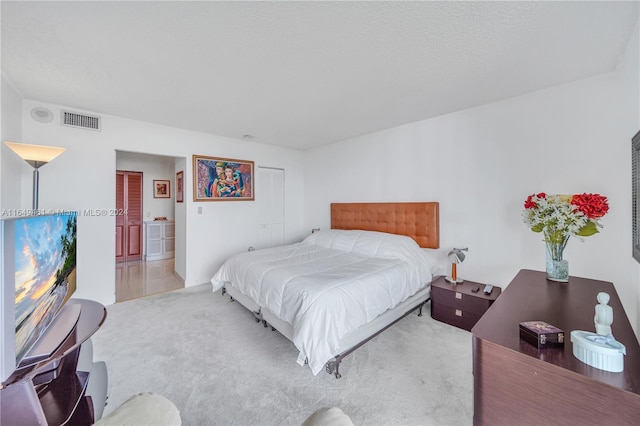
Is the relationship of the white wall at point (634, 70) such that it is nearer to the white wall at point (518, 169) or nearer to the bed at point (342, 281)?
the white wall at point (518, 169)

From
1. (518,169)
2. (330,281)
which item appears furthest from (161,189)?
(518,169)

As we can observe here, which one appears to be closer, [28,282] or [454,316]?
[28,282]

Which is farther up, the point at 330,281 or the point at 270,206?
the point at 270,206

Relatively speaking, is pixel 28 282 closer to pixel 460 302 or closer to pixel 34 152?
pixel 34 152

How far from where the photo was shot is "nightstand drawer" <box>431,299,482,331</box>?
262 cm

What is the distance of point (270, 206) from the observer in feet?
17.0

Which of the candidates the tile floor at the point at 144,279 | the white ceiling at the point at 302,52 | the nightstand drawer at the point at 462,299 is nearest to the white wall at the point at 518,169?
the white ceiling at the point at 302,52

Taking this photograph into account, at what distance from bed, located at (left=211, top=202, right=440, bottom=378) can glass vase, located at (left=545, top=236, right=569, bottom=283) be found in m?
1.20

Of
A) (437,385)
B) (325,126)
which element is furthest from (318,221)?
(437,385)

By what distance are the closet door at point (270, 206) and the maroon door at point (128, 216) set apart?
327 cm

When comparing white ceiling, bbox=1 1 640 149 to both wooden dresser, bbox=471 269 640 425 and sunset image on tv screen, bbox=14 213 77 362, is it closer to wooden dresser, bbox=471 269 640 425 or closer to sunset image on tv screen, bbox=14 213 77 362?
sunset image on tv screen, bbox=14 213 77 362

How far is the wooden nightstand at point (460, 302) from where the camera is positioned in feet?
8.43

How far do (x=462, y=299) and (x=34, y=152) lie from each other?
4477 millimetres

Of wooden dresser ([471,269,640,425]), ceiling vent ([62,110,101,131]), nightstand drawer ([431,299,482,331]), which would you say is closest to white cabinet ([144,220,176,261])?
ceiling vent ([62,110,101,131])
